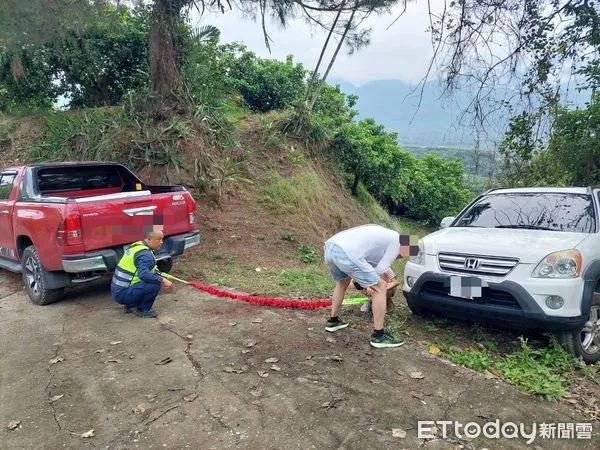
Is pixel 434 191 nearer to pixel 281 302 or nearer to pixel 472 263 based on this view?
pixel 281 302

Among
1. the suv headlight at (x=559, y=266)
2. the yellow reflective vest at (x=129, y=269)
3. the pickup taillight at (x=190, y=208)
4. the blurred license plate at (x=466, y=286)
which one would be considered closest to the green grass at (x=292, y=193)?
the pickup taillight at (x=190, y=208)

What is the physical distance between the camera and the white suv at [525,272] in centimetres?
394

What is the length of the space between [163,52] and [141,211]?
540cm

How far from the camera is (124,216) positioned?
5.52 m

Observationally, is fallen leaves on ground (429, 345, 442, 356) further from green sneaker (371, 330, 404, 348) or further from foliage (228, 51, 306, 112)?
foliage (228, 51, 306, 112)

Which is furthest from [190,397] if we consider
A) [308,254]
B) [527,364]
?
[308,254]

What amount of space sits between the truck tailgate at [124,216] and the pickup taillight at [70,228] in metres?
0.05

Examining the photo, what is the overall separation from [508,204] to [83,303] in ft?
17.7

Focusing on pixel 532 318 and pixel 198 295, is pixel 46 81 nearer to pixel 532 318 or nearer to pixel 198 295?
pixel 198 295

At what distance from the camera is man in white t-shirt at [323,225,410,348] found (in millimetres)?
4125

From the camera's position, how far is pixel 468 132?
15.3 feet

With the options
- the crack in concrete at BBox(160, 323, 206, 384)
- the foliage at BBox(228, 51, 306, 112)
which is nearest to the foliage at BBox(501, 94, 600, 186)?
the crack in concrete at BBox(160, 323, 206, 384)

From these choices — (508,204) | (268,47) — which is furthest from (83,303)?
(268,47)

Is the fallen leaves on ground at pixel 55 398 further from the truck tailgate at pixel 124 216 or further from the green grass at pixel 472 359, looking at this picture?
the green grass at pixel 472 359
